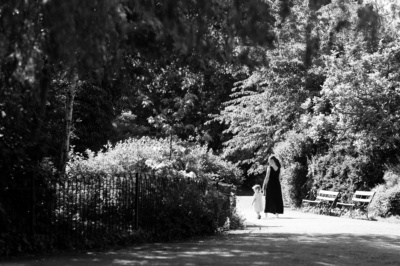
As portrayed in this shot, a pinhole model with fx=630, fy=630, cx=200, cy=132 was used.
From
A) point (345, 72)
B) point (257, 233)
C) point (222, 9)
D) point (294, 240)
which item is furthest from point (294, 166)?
point (222, 9)

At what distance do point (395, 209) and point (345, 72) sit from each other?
514 centimetres

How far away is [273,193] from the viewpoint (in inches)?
780

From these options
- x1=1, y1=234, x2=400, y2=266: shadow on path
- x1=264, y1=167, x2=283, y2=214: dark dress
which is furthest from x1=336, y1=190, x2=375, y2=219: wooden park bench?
x1=1, y1=234, x2=400, y2=266: shadow on path

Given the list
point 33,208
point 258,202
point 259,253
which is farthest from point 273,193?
point 33,208

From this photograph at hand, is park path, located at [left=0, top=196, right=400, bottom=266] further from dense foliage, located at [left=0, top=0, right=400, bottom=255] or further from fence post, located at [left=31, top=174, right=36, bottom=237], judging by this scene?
dense foliage, located at [left=0, top=0, right=400, bottom=255]

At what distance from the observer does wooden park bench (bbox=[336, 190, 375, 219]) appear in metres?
21.2

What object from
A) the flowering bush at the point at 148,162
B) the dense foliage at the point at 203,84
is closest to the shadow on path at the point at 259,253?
the dense foliage at the point at 203,84

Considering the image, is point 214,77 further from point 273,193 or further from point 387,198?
point 387,198

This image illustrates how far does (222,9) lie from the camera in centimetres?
1080

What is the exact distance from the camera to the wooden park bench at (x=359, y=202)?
2117 centimetres

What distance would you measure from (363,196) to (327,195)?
192 cm

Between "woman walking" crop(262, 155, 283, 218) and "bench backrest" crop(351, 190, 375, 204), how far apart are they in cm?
311

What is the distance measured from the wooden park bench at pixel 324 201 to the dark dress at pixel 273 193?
3.58 m

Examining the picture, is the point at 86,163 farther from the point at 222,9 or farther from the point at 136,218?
the point at 222,9
